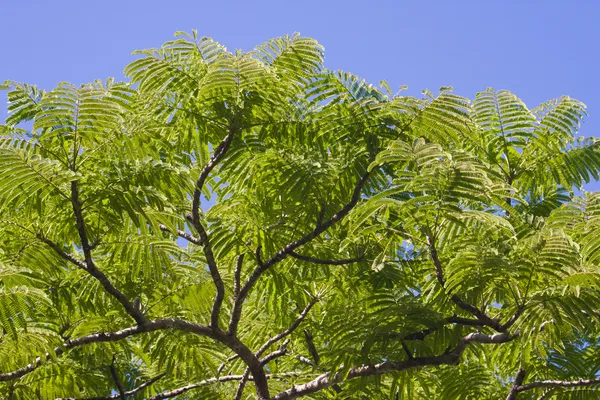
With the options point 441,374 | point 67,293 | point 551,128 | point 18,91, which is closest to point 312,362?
point 441,374

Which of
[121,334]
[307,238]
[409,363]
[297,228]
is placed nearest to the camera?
[409,363]

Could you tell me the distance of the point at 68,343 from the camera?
675 cm

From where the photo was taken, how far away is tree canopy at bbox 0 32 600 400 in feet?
19.0

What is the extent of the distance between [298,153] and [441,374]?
2627 mm

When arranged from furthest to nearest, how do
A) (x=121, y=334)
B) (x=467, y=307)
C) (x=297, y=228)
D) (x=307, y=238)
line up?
1. (x=297, y=228)
2. (x=307, y=238)
3. (x=121, y=334)
4. (x=467, y=307)

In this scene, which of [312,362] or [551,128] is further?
[312,362]

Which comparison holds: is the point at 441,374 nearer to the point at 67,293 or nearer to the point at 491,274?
the point at 491,274

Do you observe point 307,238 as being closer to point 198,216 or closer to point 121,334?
point 198,216

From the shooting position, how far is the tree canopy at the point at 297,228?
5777mm

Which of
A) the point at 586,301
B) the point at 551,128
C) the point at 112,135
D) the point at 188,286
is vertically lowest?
the point at 586,301

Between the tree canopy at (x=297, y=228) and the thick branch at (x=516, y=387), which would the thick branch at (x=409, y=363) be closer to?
the tree canopy at (x=297, y=228)

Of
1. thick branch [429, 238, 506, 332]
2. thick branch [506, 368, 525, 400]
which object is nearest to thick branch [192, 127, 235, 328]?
thick branch [429, 238, 506, 332]

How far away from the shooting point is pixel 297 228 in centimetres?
723

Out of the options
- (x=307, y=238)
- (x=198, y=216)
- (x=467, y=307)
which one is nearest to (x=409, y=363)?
(x=467, y=307)
